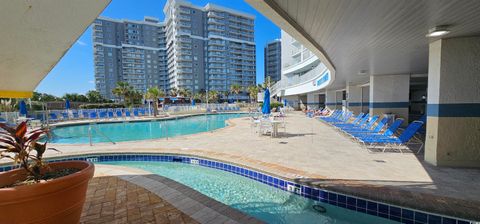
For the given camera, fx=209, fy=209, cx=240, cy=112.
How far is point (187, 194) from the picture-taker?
3.29m

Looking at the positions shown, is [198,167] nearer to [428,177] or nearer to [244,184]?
[244,184]

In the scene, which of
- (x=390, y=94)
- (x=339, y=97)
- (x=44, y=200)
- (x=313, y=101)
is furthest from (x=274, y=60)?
(x=44, y=200)

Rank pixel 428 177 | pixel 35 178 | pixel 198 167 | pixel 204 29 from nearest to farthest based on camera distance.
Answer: pixel 35 178
pixel 428 177
pixel 198 167
pixel 204 29

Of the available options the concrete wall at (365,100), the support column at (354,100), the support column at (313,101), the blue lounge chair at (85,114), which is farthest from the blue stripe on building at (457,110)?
the support column at (313,101)

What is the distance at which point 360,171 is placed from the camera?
14.1 ft

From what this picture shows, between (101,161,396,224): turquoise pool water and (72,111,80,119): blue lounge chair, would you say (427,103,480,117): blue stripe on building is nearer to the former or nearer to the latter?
(101,161,396,224): turquoise pool water

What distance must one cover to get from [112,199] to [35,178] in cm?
130

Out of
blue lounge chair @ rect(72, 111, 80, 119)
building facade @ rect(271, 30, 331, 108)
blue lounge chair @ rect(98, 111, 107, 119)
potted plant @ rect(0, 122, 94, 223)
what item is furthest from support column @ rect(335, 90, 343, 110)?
blue lounge chair @ rect(72, 111, 80, 119)

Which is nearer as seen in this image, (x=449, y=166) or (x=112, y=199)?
(x=112, y=199)

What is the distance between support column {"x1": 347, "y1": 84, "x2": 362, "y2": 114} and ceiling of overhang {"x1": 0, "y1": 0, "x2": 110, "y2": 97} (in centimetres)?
1624

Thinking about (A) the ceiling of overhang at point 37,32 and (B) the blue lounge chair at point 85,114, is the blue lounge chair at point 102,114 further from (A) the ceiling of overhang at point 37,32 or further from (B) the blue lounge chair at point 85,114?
(A) the ceiling of overhang at point 37,32

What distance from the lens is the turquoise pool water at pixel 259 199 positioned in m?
3.23

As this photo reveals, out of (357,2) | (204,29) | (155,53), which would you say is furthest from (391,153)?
(155,53)

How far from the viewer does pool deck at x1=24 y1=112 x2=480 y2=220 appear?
10.1 ft
